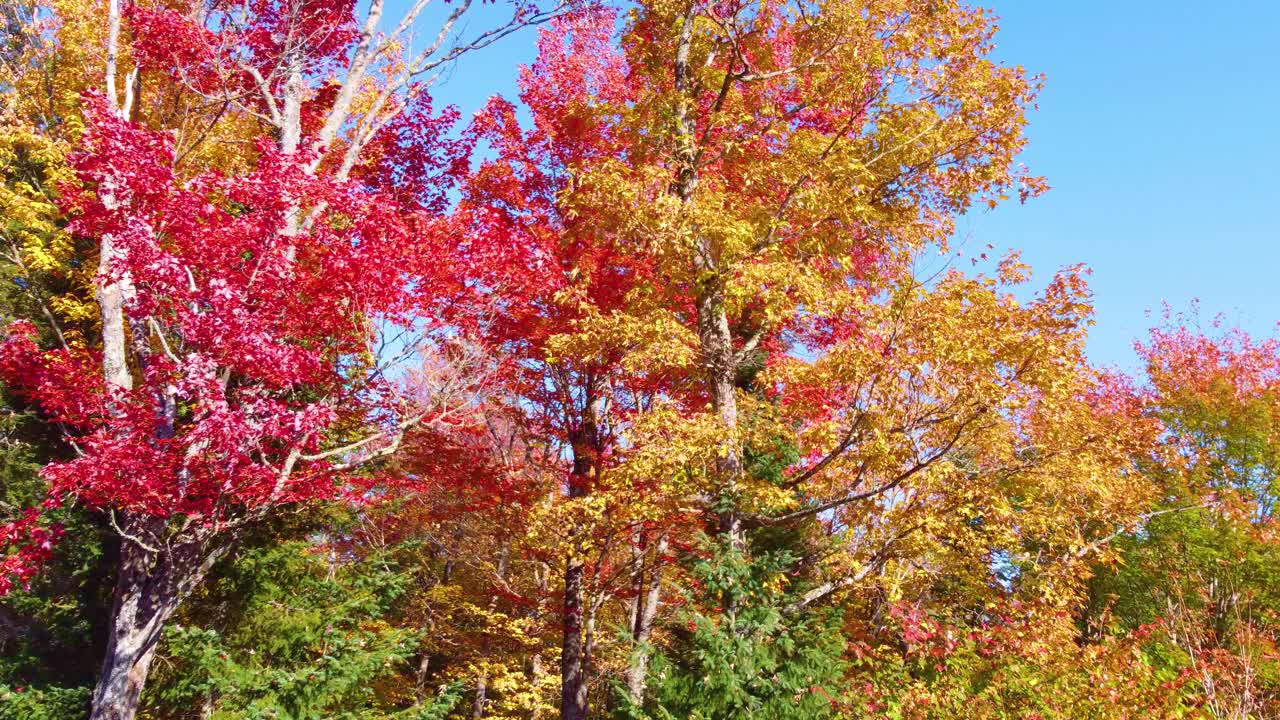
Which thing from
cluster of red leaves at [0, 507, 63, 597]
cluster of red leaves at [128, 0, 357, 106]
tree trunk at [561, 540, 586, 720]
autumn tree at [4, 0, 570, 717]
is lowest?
tree trunk at [561, 540, 586, 720]

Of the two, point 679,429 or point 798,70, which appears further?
point 798,70

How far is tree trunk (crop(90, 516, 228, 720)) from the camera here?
6.93m

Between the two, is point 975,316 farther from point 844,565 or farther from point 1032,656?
point 1032,656

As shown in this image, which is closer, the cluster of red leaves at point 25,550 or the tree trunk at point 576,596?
the cluster of red leaves at point 25,550

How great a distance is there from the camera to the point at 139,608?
7.31m

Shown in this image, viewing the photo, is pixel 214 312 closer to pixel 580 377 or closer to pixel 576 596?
pixel 580 377

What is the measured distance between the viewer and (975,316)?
278 inches

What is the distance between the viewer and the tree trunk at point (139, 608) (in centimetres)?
693

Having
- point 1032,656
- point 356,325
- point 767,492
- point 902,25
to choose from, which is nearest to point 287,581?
point 356,325

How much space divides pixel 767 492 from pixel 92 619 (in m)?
11.4

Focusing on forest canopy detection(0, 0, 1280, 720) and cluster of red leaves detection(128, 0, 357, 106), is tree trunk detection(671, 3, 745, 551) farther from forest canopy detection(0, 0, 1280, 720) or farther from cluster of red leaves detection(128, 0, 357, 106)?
cluster of red leaves detection(128, 0, 357, 106)

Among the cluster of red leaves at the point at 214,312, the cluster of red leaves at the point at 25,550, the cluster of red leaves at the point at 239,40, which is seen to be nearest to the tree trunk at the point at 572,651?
the cluster of red leaves at the point at 214,312

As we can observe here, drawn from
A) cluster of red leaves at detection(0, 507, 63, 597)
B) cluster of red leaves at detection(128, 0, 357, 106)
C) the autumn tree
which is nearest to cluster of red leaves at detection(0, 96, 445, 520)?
the autumn tree

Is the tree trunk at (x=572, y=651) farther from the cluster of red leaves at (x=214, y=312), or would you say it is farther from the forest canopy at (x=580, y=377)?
the cluster of red leaves at (x=214, y=312)
